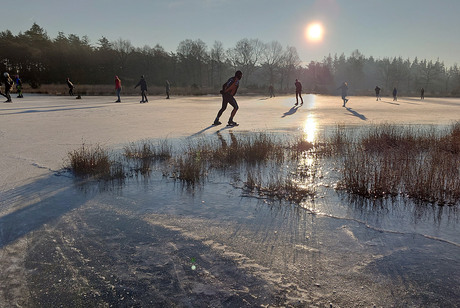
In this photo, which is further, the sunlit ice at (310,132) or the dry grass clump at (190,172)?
the sunlit ice at (310,132)

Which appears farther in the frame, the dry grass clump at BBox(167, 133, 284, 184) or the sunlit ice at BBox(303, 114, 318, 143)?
the sunlit ice at BBox(303, 114, 318, 143)

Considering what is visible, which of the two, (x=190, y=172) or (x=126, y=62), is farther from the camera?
(x=126, y=62)

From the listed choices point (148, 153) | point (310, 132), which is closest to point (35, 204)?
point (148, 153)

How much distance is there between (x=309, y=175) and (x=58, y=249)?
3.80m

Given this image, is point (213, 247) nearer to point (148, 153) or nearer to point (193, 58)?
point (148, 153)

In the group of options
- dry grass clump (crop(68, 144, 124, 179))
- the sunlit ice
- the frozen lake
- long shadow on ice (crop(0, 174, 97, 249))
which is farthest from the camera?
the sunlit ice

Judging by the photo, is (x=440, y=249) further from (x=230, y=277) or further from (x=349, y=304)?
(x=230, y=277)

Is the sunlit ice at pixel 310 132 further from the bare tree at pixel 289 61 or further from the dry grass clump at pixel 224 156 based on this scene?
the bare tree at pixel 289 61

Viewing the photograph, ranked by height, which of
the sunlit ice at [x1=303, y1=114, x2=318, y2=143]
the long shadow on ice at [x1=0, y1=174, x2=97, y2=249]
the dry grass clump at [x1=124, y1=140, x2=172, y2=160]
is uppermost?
the sunlit ice at [x1=303, y1=114, x2=318, y2=143]

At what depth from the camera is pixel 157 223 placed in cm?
338

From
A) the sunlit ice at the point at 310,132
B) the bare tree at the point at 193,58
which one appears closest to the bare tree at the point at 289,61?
the bare tree at the point at 193,58

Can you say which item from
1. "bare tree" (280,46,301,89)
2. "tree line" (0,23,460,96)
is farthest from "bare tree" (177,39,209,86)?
"bare tree" (280,46,301,89)

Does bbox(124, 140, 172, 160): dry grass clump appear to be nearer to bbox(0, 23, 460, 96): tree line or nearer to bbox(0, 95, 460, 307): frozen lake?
bbox(0, 95, 460, 307): frozen lake

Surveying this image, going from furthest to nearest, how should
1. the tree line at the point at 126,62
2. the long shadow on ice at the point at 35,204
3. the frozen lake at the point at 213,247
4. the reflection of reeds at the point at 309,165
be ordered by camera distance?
the tree line at the point at 126,62 → the reflection of reeds at the point at 309,165 → the long shadow on ice at the point at 35,204 → the frozen lake at the point at 213,247
